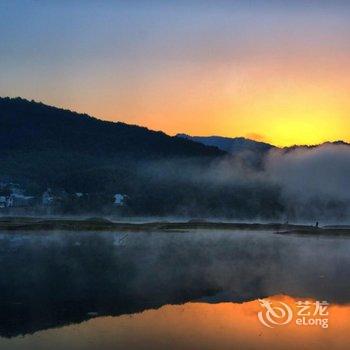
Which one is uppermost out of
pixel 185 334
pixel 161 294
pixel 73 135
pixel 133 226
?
pixel 73 135

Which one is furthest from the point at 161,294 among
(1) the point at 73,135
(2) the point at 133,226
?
(1) the point at 73,135

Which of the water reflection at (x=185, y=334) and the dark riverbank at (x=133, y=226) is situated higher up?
the dark riverbank at (x=133, y=226)

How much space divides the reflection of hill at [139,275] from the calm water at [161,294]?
4cm

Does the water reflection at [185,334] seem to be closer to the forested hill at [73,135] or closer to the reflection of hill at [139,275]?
the reflection of hill at [139,275]

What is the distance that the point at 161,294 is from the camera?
21641mm

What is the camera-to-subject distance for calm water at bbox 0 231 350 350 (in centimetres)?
1595

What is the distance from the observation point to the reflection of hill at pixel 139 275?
1952cm

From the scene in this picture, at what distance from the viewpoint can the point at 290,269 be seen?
28.7 meters

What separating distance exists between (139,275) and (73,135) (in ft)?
202

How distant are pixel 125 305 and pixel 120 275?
605cm

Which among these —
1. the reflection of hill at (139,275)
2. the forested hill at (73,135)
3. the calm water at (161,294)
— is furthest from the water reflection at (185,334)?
the forested hill at (73,135)

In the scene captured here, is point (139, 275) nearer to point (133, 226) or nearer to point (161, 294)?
point (161, 294)

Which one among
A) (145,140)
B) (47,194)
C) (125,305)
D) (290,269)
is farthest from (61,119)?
(125,305)

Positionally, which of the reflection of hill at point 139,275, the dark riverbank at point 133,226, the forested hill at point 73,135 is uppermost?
the forested hill at point 73,135
